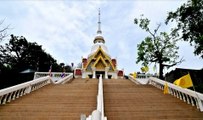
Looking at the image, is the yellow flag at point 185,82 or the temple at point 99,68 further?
the temple at point 99,68

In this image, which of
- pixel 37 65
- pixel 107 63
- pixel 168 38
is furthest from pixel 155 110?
pixel 37 65

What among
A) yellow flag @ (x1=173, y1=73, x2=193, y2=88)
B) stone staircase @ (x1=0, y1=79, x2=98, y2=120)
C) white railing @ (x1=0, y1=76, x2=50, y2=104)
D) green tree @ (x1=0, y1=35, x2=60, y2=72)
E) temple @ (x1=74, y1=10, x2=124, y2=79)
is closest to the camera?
stone staircase @ (x1=0, y1=79, x2=98, y2=120)

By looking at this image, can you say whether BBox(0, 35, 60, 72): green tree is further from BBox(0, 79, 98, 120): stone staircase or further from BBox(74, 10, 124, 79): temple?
BBox(0, 79, 98, 120): stone staircase

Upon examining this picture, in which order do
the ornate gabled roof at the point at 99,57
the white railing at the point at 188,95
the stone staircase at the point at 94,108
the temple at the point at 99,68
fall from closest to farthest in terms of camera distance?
the stone staircase at the point at 94,108 → the white railing at the point at 188,95 → the temple at the point at 99,68 → the ornate gabled roof at the point at 99,57

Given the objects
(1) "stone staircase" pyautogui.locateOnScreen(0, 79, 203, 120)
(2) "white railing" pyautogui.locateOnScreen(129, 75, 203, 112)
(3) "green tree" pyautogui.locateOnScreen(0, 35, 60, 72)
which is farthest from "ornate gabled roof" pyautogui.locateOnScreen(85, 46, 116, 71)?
(1) "stone staircase" pyautogui.locateOnScreen(0, 79, 203, 120)

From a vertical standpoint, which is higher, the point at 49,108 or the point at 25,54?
the point at 25,54

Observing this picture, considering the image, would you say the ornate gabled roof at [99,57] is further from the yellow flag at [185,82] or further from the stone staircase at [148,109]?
the yellow flag at [185,82]

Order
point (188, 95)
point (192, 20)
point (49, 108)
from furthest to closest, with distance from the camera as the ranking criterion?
point (192, 20) → point (188, 95) → point (49, 108)

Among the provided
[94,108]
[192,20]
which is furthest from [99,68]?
[94,108]

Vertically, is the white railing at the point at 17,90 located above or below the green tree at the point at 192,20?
below

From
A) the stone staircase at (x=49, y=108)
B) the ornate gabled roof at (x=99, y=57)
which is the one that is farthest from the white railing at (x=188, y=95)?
the ornate gabled roof at (x=99, y=57)

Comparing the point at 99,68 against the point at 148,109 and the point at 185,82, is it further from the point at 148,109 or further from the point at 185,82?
the point at 185,82

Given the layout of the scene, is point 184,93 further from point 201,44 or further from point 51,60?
point 51,60

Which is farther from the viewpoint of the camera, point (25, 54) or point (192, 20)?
point (25, 54)
